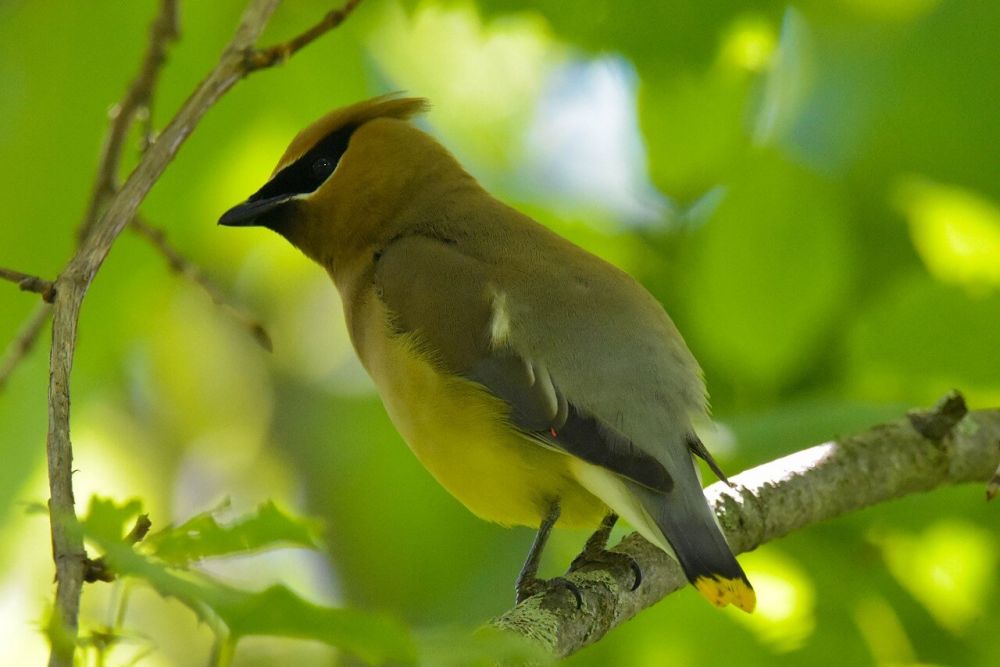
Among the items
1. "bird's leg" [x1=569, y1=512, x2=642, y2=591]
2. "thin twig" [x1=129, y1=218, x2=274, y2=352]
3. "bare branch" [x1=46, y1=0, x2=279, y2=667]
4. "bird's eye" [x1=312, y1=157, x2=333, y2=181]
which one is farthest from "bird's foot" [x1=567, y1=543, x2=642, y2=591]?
"bird's eye" [x1=312, y1=157, x2=333, y2=181]

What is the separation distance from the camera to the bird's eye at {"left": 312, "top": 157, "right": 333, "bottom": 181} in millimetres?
4090

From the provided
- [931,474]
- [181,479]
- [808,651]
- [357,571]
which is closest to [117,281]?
[808,651]

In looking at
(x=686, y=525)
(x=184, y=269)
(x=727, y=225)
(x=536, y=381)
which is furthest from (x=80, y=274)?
(x=727, y=225)

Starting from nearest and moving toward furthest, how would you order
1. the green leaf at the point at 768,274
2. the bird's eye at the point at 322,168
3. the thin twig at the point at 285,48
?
the thin twig at the point at 285,48 < the green leaf at the point at 768,274 < the bird's eye at the point at 322,168

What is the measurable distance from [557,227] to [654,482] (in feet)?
5.06

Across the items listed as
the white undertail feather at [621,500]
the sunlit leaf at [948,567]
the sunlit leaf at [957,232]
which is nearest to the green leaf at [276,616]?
the white undertail feather at [621,500]

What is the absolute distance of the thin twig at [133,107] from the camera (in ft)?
10.2

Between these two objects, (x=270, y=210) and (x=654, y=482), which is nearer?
(x=654, y=482)

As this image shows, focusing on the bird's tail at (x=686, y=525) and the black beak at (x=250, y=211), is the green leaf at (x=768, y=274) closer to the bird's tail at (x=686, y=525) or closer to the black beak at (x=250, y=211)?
the bird's tail at (x=686, y=525)

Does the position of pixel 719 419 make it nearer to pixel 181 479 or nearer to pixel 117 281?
pixel 117 281

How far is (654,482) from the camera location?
112 inches

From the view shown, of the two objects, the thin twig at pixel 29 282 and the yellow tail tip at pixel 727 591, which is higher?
the thin twig at pixel 29 282

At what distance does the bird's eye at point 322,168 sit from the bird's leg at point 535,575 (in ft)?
4.91

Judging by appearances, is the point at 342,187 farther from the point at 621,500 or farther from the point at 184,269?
the point at 621,500
